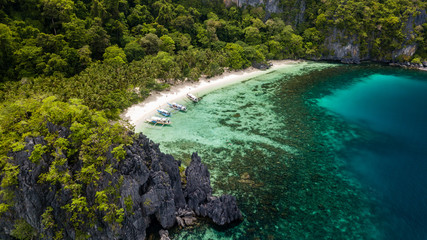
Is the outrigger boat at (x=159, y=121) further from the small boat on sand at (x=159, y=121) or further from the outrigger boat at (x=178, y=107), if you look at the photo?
the outrigger boat at (x=178, y=107)

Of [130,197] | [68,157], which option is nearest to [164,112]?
[68,157]

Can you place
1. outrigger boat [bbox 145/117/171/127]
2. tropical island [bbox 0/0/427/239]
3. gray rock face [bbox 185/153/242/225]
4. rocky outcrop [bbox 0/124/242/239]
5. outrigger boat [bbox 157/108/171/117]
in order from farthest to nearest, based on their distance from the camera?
1. outrigger boat [bbox 157/108/171/117]
2. outrigger boat [bbox 145/117/171/127]
3. gray rock face [bbox 185/153/242/225]
4. tropical island [bbox 0/0/427/239]
5. rocky outcrop [bbox 0/124/242/239]

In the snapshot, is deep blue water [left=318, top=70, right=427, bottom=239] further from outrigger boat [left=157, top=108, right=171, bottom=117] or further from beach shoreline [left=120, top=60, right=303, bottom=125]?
outrigger boat [left=157, top=108, right=171, bottom=117]

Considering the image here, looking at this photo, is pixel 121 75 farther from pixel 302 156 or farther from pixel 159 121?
pixel 302 156

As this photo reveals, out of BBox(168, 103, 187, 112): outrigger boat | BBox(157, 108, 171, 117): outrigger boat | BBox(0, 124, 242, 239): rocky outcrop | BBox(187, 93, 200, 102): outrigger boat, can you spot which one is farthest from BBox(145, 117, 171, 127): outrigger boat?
BBox(0, 124, 242, 239): rocky outcrop

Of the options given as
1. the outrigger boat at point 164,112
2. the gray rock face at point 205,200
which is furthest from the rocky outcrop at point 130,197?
the outrigger boat at point 164,112

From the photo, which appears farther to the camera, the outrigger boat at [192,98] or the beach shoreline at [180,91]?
the outrigger boat at [192,98]

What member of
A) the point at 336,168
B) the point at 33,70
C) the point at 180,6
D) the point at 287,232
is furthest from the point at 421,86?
the point at 33,70
